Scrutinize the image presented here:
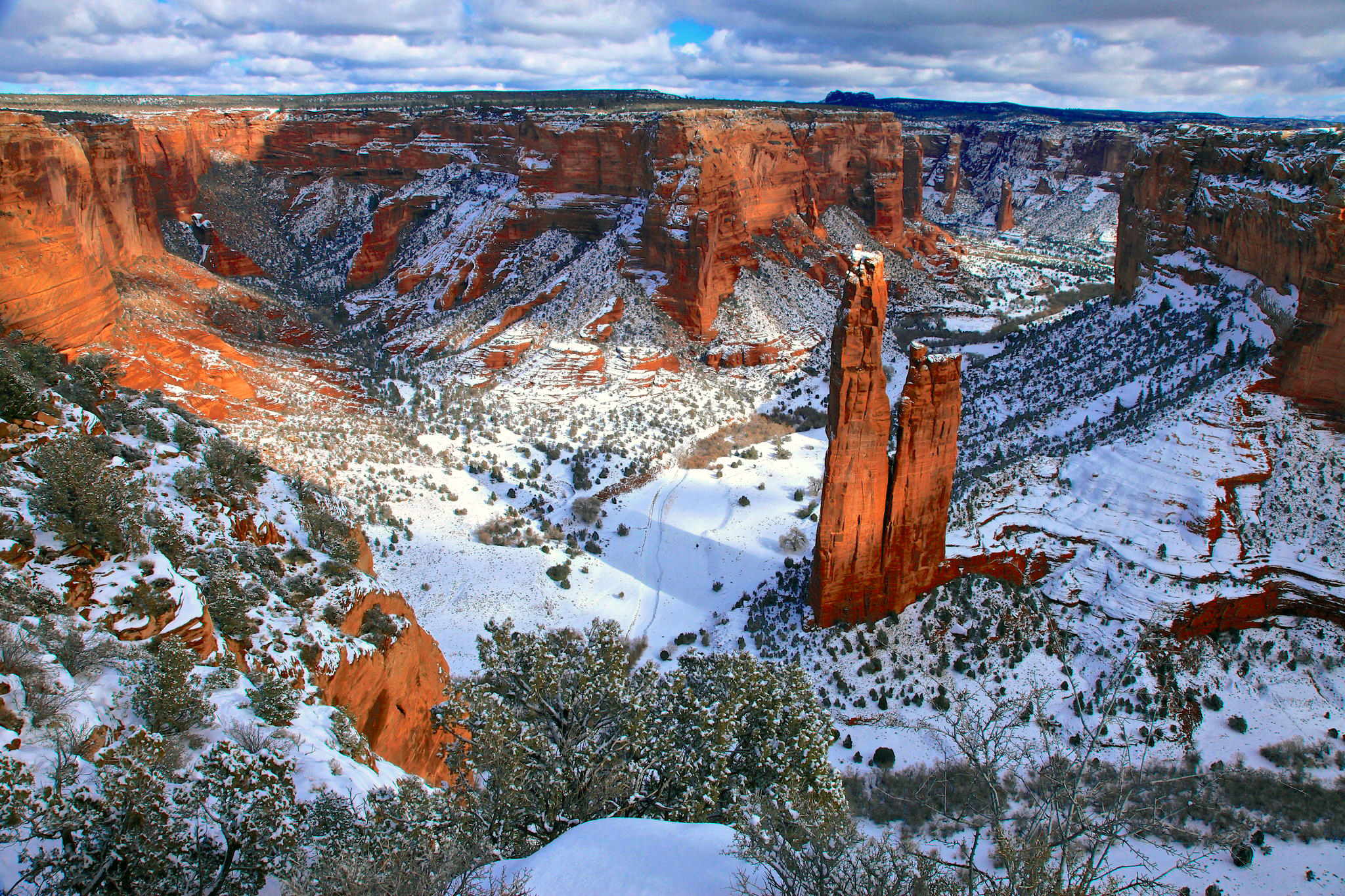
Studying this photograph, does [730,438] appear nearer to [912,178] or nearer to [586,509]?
[586,509]

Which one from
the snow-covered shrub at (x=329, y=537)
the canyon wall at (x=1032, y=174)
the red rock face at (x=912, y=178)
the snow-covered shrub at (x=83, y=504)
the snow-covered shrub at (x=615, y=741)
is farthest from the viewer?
the canyon wall at (x=1032, y=174)

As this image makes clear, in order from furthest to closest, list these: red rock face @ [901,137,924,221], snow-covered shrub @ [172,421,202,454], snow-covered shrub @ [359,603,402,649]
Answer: red rock face @ [901,137,924,221]
snow-covered shrub @ [172,421,202,454]
snow-covered shrub @ [359,603,402,649]

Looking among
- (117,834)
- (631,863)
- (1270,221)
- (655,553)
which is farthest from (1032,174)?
(117,834)

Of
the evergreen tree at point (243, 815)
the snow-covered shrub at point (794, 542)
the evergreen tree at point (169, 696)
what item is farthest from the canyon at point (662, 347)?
the evergreen tree at point (243, 815)

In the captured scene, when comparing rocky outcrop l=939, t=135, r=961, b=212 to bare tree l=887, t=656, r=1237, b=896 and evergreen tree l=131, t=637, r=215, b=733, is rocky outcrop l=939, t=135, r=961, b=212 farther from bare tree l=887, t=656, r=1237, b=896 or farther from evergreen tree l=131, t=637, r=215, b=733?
evergreen tree l=131, t=637, r=215, b=733

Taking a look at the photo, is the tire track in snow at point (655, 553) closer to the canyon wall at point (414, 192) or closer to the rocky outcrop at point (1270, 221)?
the canyon wall at point (414, 192)

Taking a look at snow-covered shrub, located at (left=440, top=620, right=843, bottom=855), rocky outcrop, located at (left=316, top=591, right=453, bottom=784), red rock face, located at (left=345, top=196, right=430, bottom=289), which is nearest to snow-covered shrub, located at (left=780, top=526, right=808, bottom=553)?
snow-covered shrub, located at (left=440, top=620, right=843, bottom=855)

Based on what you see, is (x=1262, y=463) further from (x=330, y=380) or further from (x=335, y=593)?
(x=330, y=380)
